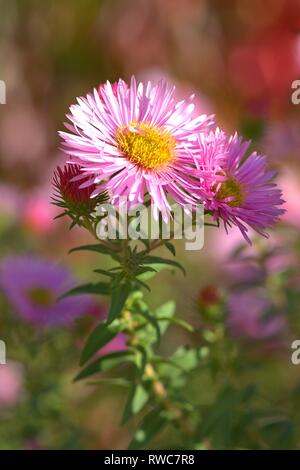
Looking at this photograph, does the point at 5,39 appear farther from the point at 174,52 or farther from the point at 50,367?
the point at 50,367

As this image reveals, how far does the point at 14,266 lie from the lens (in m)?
1.27

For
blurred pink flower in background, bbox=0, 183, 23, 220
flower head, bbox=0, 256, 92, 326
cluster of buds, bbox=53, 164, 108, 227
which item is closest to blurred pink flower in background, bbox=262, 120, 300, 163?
flower head, bbox=0, 256, 92, 326

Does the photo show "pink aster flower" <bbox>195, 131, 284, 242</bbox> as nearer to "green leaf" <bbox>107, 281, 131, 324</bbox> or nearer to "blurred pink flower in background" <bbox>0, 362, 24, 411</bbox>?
"green leaf" <bbox>107, 281, 131, 324</bbox>

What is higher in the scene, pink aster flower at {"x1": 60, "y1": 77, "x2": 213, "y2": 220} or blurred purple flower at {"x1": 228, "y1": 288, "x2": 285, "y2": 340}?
pink aster flower at {"x1": 60, "y1": 77, "x2": 213, "y2": 220}

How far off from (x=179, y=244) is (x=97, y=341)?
1174 millimetres

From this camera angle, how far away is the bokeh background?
45.8 inches

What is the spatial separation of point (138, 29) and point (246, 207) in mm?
2277

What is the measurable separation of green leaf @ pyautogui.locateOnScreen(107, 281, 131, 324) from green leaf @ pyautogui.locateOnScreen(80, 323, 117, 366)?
0.05 m

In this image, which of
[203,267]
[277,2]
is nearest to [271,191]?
[203,267]

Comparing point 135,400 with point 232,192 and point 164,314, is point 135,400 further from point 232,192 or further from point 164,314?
point 232,192

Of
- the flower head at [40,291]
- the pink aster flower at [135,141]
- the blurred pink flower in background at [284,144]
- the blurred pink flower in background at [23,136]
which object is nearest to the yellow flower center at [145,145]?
the pink aster flower at [135,141]

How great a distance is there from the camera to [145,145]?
28.6 inches

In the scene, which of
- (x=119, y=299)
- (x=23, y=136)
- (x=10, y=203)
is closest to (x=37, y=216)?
(x=10, y=203)

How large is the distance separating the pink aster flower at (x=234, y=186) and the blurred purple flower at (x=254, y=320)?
0.49 m
